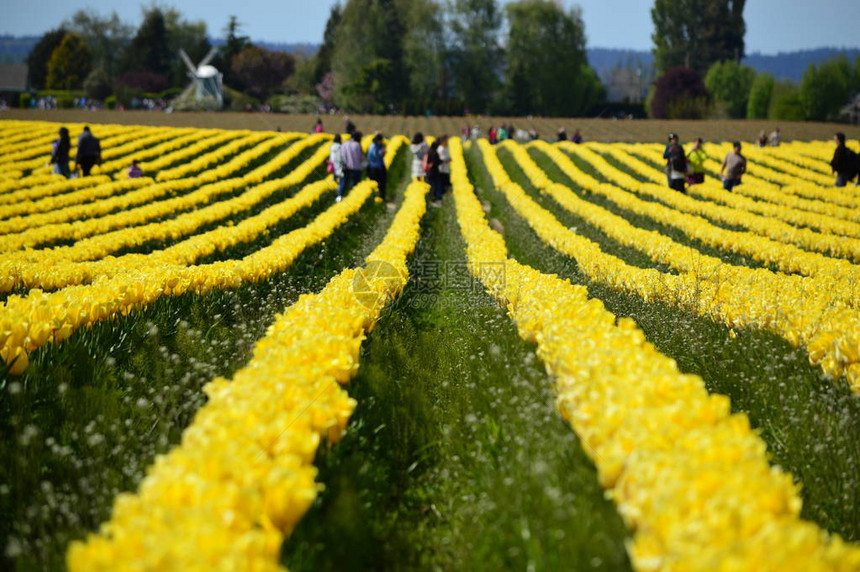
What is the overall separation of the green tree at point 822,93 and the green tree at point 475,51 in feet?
104

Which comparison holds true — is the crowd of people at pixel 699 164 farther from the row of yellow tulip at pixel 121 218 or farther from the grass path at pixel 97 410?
the grass path at pixel 97 410

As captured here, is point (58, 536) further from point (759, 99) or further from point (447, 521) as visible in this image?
point (759, 99)

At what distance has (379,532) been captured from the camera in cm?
387

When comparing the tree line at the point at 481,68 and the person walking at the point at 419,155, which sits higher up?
the tree line at the point at 481,68

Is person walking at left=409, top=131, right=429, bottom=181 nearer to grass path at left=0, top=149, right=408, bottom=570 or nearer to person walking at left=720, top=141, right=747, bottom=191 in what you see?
person walking at left=720, top=141, right=747, bottom=191

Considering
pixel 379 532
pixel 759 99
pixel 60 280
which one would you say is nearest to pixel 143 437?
pixel 379 532

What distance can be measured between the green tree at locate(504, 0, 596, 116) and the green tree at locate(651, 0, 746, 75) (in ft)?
71.6

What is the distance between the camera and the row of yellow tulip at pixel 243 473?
2277 mm

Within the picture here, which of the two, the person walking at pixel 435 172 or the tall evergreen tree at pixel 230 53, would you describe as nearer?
the person walking at pixel 435 172

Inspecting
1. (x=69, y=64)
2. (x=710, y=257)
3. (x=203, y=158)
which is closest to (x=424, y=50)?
(x=69, y=64)

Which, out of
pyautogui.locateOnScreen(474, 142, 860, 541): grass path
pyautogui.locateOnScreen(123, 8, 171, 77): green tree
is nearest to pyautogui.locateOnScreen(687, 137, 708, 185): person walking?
pyautogui.locateOnScreen(474, 142, 860, 541): grass path

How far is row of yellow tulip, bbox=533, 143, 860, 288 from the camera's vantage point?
9.19m

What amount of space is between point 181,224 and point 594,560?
496 inches

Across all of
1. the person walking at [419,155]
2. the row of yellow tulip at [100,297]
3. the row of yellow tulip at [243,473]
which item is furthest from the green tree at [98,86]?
the row of yellow tulip at [243,473]
